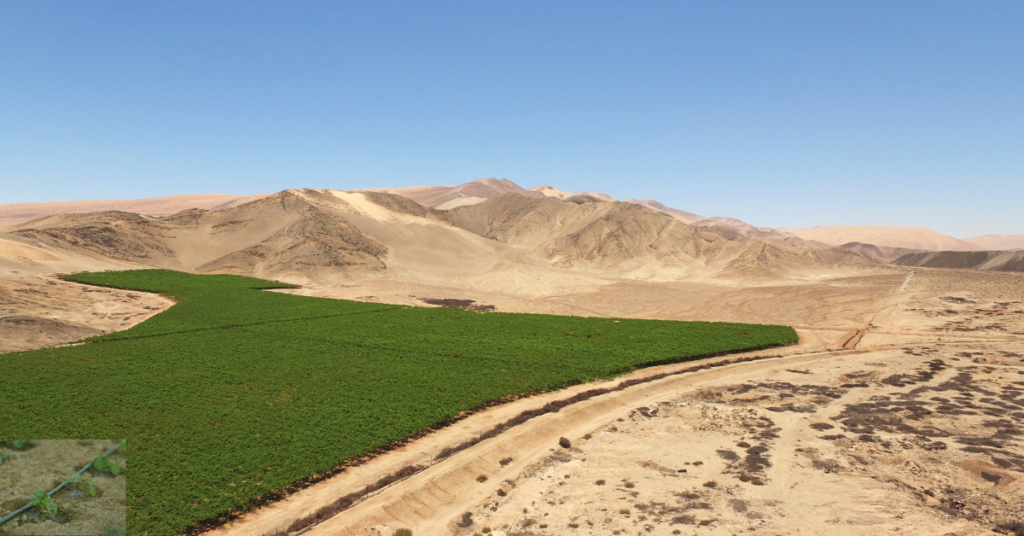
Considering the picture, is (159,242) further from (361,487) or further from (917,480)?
(917,480)

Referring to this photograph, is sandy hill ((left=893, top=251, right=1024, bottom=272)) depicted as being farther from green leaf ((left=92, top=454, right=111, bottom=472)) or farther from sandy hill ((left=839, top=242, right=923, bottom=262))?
green leaf ((left=92, top=454, right=111, bottom=472))

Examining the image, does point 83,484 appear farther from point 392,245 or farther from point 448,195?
point 448,195

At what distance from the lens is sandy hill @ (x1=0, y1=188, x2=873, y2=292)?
65.9 metres

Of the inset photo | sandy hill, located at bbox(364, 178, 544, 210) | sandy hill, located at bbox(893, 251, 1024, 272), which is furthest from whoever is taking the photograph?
sandy hill, located at bbox(364, 178, 544, 210)

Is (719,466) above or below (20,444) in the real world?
above

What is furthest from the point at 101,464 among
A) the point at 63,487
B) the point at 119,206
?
the point at 119,206

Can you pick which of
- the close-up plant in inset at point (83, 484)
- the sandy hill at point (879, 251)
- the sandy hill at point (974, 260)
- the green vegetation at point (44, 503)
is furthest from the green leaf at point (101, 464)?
the sandy hill at point (879, 251)

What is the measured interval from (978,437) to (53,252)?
255 ft

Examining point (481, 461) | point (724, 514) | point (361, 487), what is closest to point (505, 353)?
point (481, 461)

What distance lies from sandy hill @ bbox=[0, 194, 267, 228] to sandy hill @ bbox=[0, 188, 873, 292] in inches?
3797

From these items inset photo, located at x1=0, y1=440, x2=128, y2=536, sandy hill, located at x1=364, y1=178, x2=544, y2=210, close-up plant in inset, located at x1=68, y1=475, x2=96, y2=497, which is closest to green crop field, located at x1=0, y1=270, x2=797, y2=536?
inset photo, located at x1=0, y1=440, x2=128, y2=536

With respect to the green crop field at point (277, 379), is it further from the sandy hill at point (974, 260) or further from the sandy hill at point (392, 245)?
the sandy hill at point (974, 260)

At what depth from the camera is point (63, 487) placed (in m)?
11.1

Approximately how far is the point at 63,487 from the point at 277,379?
30.0 feet
